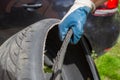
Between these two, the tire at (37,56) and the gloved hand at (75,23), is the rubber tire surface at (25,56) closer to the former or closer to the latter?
the tire at (37,56)

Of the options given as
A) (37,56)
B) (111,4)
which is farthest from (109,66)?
(37,56)

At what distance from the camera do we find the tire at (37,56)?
261cm

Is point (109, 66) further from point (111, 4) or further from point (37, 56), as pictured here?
point (37, 56)

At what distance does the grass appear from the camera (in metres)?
5.16

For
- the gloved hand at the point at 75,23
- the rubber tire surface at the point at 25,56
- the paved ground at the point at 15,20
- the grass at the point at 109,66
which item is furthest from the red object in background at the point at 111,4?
the rubber tire surface at the point at 25,56

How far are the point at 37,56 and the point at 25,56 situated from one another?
8cm

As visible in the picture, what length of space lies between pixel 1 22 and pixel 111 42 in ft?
4.47

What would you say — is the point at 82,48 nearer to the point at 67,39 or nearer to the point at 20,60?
the point at 67,39

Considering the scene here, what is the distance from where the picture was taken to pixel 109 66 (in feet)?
17.6

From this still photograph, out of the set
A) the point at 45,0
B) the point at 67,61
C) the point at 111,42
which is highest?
the point at 45,0

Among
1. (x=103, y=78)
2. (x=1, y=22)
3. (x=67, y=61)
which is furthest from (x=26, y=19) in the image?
(x=103, y=78)

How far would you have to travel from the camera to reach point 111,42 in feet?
15.6

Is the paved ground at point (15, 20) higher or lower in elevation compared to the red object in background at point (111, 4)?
higher

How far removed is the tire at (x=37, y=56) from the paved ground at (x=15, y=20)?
0.77m
